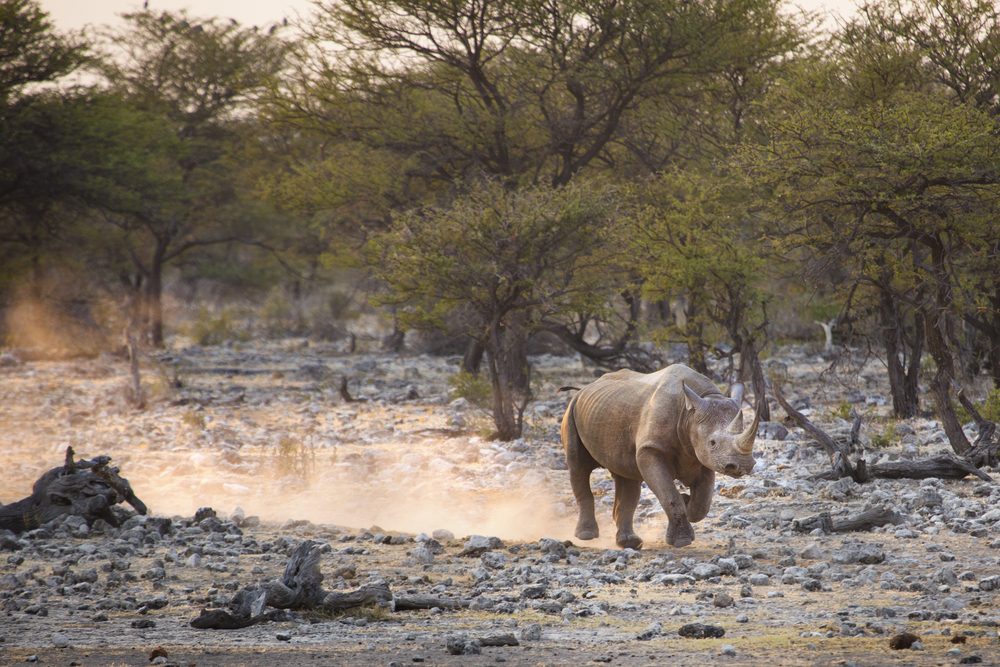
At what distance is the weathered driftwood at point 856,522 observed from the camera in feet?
33.2

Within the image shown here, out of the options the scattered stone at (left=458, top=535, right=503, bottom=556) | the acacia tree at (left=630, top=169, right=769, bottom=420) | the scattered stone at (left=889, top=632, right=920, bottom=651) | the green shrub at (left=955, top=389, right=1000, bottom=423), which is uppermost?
the acacia tree at (left=630, top=169, right=769, bottom=420)

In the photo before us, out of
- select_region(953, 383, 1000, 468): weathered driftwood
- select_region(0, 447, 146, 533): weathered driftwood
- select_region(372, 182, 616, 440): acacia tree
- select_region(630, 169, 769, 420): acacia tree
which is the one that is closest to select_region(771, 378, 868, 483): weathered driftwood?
select_region(953, 383, 1000, 468): weathered driftwood

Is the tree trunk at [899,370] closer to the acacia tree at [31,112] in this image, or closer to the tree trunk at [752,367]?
the tree trunk at [752,367]

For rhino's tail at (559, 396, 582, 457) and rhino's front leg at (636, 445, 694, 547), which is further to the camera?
rhino's tail at (559, 396, 582, 457)

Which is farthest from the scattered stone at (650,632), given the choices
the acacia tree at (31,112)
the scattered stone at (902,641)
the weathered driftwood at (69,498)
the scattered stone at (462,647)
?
the acacia tree at (31,112)

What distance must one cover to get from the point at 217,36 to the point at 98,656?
113 feet

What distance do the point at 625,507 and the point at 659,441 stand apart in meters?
1.02

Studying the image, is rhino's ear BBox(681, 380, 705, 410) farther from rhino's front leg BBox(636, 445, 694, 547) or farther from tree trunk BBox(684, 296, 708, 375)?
tree trunk BBox(684, 296, 708, 375)

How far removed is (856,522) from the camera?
1012 cm

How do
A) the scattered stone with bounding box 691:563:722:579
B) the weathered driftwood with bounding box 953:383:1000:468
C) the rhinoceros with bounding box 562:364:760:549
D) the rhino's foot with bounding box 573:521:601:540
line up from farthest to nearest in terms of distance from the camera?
the weathered driftwood with bounding box 953:383:1000:468, the rhino's foot with bounding box 573:521:601:540, the rhinoceros with bounding box 562:364:760:549, the scattered stone with bounding box 691:563:722:579

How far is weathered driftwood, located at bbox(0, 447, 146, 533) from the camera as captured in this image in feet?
35.3

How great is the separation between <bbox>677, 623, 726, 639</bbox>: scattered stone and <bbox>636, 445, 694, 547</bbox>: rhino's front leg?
290 centimetres

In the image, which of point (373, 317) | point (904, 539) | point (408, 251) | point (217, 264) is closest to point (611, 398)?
point (904, 539)

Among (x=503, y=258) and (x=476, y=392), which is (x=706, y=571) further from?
(x=476, y=392)
